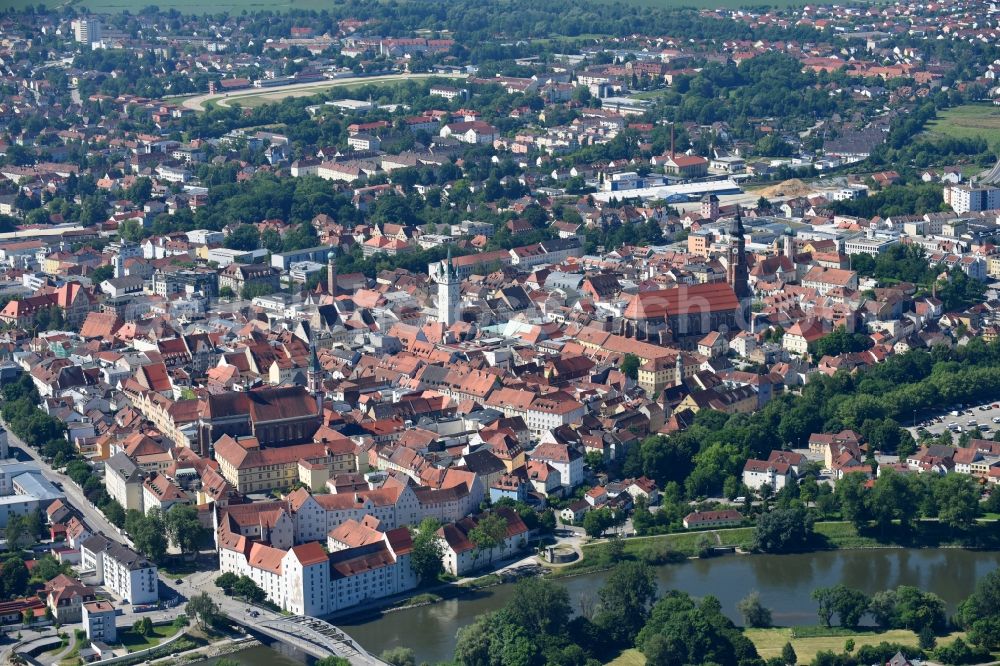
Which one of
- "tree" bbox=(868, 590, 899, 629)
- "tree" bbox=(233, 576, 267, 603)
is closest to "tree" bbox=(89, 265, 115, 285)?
"tree" bbox=(233, 576, 267, 603)

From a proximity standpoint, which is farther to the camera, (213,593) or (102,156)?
(102,156)

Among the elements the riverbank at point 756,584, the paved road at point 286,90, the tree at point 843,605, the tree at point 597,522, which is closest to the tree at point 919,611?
the tree at point 843,605

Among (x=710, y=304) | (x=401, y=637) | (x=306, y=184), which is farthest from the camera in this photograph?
(x=306, y=184)

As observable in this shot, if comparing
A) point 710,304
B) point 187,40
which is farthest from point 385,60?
point 710,304

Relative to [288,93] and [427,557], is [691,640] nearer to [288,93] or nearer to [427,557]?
[427,557]

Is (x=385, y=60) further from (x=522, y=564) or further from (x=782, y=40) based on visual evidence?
(x=522, y=564)
